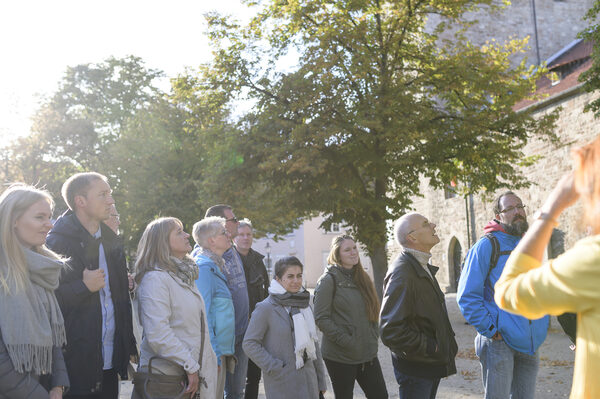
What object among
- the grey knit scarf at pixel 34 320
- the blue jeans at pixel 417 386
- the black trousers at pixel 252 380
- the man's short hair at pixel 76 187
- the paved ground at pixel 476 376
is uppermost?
the man's short hair at pixel 76 187

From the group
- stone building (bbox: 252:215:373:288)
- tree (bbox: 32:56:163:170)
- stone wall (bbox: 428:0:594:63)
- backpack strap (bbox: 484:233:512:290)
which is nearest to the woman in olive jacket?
backpack strap (bbox: 484:233:512:290)

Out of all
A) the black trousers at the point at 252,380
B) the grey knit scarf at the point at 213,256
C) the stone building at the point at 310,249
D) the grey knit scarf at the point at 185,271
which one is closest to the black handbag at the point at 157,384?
the grey knit scarf at the point at 185,271

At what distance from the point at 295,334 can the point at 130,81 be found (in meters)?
33.0

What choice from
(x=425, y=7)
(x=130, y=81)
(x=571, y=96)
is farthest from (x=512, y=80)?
(x=130, y=81)

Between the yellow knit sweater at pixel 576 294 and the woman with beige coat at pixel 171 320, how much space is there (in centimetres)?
268

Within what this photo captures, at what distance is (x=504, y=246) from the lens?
465 centimetres

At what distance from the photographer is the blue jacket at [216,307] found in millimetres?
5086

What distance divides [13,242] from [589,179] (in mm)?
2735

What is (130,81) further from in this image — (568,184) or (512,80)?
(568,184)

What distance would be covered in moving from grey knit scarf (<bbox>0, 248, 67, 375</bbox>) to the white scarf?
2.00 m

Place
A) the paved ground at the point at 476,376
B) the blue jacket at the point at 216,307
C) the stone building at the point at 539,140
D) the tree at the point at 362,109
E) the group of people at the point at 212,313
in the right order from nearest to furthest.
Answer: the group of people at the point at 212,313
the blue jacket at the point at 216,307
the paved ground at the point at 476,376
the tree at the point at 362,109
the stone building at the point at 539,140

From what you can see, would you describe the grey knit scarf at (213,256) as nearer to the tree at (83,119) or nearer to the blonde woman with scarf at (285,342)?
the blonde woman with scarf at (285,342)

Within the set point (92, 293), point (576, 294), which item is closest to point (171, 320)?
point (92, 293)

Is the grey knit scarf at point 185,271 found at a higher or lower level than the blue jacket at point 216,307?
higher
